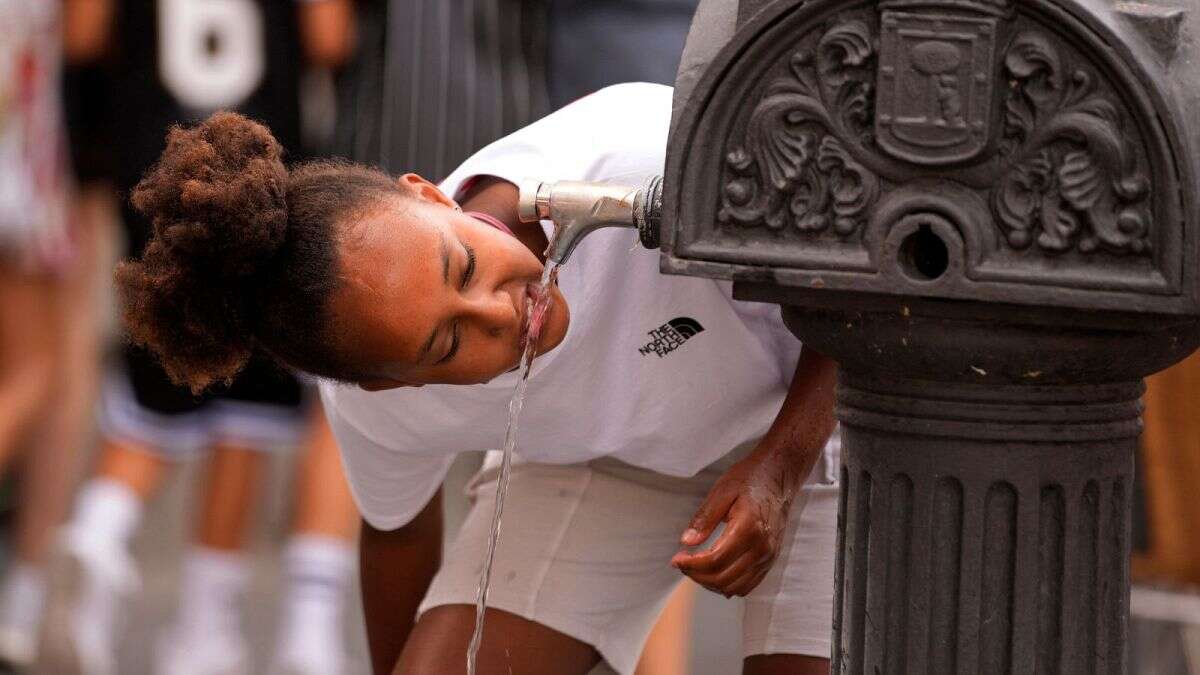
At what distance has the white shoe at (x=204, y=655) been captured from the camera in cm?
398

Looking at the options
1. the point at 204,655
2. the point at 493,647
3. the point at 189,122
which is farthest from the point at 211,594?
the point at 493,647

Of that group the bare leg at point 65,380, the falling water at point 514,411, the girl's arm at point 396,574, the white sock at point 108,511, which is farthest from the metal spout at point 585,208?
the bare leg at point 65,380

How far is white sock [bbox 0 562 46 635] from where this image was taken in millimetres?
4129

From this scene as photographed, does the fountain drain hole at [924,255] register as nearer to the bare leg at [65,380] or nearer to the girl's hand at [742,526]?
the girl's hand at [742,526]

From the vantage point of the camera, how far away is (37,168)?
14.1 feet

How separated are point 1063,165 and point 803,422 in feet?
2.17

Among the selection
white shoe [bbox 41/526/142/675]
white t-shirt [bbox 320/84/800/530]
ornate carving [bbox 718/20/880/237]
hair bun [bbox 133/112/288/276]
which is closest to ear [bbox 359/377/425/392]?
white t-shirt [bbox 320/84/800/530]

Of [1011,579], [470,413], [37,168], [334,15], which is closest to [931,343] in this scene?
[1011,579]

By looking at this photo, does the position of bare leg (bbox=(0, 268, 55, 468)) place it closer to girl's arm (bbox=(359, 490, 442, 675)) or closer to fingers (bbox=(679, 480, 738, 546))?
girl's arm (bbox=(359, 490, 442, 675))

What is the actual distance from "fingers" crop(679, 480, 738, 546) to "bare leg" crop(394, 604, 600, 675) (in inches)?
20.9

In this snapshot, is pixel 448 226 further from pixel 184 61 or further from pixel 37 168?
pixel 37 168

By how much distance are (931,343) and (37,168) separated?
3103mm

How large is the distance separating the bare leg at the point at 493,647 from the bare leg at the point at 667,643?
46 centimetres

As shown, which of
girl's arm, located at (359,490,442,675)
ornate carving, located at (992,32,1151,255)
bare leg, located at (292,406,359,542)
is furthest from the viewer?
bare leg, located at (292,406,359,542)
